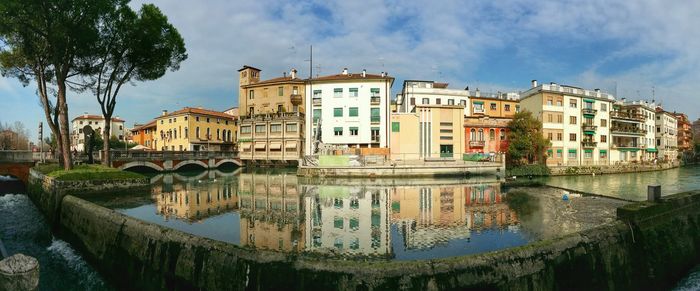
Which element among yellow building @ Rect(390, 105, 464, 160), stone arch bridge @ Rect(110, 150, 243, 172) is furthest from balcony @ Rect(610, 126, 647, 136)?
stone arch bridge @ Rect(110, 150, 243, 172)

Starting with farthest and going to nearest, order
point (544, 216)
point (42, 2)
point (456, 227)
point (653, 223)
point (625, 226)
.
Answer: point (42, 2), point (544, 216), point (456, 227), point (653, 223), point (625, 226)

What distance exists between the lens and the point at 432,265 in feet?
24.0

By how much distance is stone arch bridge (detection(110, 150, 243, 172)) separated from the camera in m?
45.9

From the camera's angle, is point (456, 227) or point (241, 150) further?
point (241, 150)

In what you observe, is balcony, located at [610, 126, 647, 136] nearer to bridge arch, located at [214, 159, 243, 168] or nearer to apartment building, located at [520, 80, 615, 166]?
apartment building, located at [520, 80, 615, 166]

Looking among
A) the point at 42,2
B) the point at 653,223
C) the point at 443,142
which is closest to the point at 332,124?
the point at 443,142

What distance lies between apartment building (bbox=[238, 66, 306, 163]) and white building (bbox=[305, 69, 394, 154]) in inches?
127

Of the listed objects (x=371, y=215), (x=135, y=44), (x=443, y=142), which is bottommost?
(x=371, y=215)

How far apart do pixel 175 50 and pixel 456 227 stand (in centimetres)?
3219

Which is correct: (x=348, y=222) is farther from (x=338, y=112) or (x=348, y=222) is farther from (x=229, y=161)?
(x=229, y=161)

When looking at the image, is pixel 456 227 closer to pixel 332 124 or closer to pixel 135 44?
pixel 135 44

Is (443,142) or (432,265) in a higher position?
(443,142)

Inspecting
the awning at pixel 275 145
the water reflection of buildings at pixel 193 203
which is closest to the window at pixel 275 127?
the awning at pixel 275 145

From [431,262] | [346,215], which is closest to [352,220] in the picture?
[346,215]
